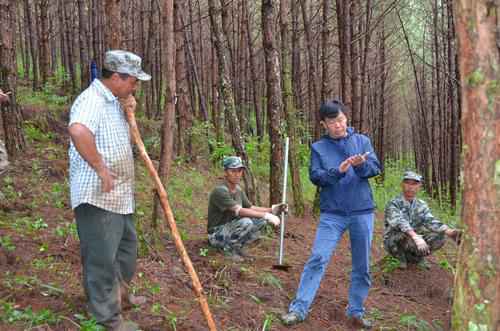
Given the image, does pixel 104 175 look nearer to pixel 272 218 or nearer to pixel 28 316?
pixel 28 316

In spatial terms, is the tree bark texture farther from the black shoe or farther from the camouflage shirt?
the black shoe

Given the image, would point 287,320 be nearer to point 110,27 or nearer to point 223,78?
point 110,27

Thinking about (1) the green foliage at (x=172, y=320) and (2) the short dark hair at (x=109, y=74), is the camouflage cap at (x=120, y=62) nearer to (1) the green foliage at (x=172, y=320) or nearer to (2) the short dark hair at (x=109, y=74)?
(2) the short dark hair at (x=109, y=74)

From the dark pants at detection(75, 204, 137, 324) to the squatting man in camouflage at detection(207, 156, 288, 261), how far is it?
208 centimetres

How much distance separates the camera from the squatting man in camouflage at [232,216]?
5.51 m

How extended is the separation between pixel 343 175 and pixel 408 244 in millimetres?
2004

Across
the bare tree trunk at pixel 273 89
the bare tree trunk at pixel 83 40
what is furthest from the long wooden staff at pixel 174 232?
the bare tree trunk at pixel 83 40

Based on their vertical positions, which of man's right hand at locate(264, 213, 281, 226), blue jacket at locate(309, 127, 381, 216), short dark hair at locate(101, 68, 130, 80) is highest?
short dark hair at locate(101, 68, 130, 80)

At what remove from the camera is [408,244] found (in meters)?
5.67

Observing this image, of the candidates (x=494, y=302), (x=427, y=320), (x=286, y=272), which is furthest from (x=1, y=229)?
(x=494, y=302)

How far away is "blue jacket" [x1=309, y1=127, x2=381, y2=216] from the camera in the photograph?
4.14 meters

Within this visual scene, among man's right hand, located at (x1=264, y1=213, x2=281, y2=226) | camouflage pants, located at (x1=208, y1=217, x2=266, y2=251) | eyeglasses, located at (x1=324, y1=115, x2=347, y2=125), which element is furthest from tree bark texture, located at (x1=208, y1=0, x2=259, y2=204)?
eyeglasses, located at (x1=324, y1=115, x2=347, y2=125)

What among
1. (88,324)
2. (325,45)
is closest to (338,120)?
(88,324)

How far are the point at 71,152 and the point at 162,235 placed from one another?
283 centimetres
